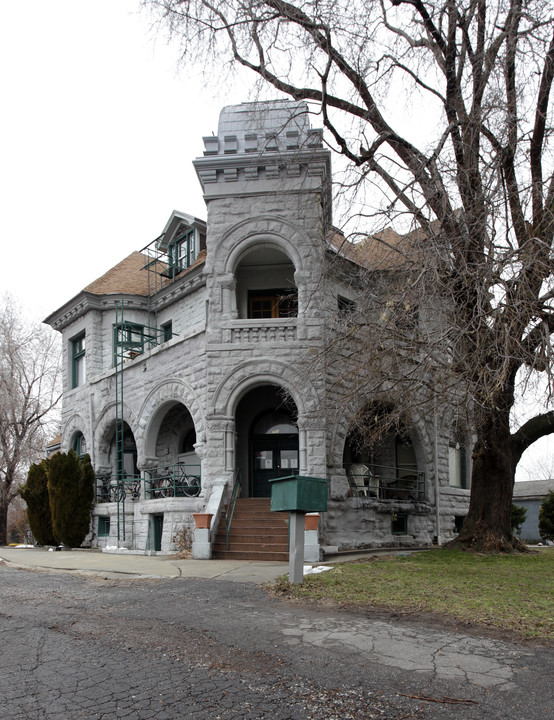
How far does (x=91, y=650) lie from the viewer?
223 inches

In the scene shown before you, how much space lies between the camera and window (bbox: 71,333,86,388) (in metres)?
25.5

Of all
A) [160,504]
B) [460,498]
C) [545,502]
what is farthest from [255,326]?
[545,502]

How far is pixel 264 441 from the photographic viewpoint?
64.5 ft

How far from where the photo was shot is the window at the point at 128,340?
74.2ft

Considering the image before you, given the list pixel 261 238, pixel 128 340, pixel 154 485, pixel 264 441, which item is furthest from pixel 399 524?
pixel 128 340

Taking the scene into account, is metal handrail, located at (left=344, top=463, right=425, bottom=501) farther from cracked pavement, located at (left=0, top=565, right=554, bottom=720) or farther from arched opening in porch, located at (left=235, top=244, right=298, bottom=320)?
cracked pavement, located at (left=0, top=565, right=554, bottom=720)

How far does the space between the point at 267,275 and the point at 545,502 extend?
1424 centimetres

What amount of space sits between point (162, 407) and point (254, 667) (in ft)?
49.7

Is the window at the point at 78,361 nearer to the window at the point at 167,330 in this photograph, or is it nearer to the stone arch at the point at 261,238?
the window at the point at 167,330

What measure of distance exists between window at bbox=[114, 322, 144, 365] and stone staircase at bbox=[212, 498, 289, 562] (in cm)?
826

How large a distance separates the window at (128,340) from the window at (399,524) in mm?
10042

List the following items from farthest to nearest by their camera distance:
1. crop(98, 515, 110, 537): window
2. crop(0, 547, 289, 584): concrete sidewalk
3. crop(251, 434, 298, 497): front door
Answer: crop(98, 515, 110, 537): window → crop(251, 434, 298, 497): front door → crop(0, 547, 289, 584): concrete sidewalk

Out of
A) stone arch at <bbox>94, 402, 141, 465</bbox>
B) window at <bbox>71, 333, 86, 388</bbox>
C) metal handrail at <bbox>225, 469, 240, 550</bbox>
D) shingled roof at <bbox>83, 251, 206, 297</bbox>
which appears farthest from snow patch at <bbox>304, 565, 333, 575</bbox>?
window at <bbox>71, 333, 86, 388</bbox>

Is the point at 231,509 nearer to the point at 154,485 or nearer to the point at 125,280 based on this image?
the point at 154,485
